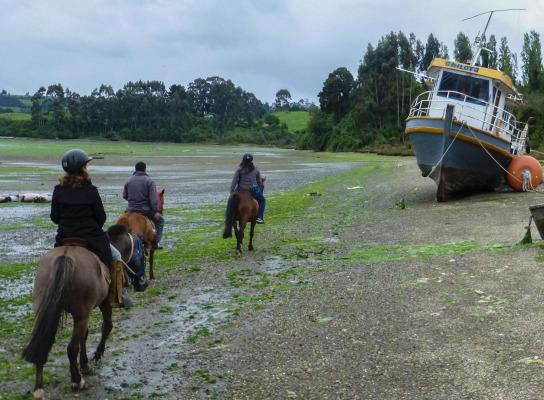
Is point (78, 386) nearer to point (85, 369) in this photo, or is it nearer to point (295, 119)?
point (85, 369)

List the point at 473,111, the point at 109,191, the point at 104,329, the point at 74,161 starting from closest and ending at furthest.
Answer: the point at 74,161
the point at 104,329
the point at 473,111
the point at 109,191

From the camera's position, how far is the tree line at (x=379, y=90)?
90500mm

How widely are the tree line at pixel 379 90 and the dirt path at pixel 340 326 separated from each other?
73.6 metres

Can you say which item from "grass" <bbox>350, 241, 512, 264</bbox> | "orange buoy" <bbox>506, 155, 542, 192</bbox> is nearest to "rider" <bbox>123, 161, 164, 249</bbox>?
"grass" <bbox>350, 241, 512, 264</bbox>

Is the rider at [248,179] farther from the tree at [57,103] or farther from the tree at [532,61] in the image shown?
the tree at [57,103]

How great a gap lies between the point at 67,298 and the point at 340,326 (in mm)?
3584

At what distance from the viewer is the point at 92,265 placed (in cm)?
609

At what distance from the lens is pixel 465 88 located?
23.2 m

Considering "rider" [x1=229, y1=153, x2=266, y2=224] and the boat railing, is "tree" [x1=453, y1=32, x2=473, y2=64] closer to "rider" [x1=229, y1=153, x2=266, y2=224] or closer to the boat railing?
the boat railing

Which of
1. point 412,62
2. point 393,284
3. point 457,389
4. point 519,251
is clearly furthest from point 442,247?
point 412,62

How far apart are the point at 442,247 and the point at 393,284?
3.47m

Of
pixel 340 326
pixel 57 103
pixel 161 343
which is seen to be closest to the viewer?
pixel 161 343

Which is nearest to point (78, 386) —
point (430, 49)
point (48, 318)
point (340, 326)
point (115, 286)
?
point (48, 318)

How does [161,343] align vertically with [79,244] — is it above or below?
below
